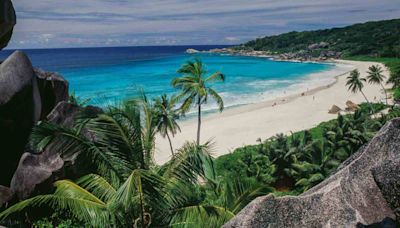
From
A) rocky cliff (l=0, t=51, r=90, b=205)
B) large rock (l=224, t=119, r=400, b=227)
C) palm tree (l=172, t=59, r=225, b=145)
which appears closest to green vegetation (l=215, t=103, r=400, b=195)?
palm tree (l=172, t=59, r=225, b=145)

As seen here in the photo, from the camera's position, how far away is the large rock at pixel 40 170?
9.34m

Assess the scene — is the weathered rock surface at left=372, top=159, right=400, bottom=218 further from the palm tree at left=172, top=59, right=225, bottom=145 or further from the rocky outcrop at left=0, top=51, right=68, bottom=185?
the palm tree at left=172, top=59, right=225, bottom=145

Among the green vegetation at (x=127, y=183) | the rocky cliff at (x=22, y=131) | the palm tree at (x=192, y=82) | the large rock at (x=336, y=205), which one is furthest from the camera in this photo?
the palm tree at (x=192, y=82)

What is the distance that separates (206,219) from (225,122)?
30.5m

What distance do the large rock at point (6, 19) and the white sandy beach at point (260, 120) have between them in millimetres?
14743

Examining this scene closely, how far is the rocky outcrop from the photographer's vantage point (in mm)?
10211

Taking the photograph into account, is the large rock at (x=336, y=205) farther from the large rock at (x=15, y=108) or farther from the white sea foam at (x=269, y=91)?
the white sea foam at (x=269, y=91)

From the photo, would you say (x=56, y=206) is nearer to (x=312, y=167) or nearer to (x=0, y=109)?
(x=0, y=109)

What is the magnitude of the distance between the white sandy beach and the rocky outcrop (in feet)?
45.6

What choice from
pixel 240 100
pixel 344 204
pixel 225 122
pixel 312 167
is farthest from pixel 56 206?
pixel 240 100

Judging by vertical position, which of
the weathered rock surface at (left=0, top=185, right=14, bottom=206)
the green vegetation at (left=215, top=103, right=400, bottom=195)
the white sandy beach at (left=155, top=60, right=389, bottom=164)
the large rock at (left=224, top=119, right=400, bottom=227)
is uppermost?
the large rock at (left=224, top=119, right=400, bottom=227)

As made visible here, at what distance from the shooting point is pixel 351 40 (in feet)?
484

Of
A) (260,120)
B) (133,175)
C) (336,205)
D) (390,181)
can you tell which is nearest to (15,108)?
(133,175)

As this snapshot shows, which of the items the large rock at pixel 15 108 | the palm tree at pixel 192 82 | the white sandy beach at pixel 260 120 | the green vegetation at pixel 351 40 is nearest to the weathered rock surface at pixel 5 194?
the large rock at pixel 15 108
